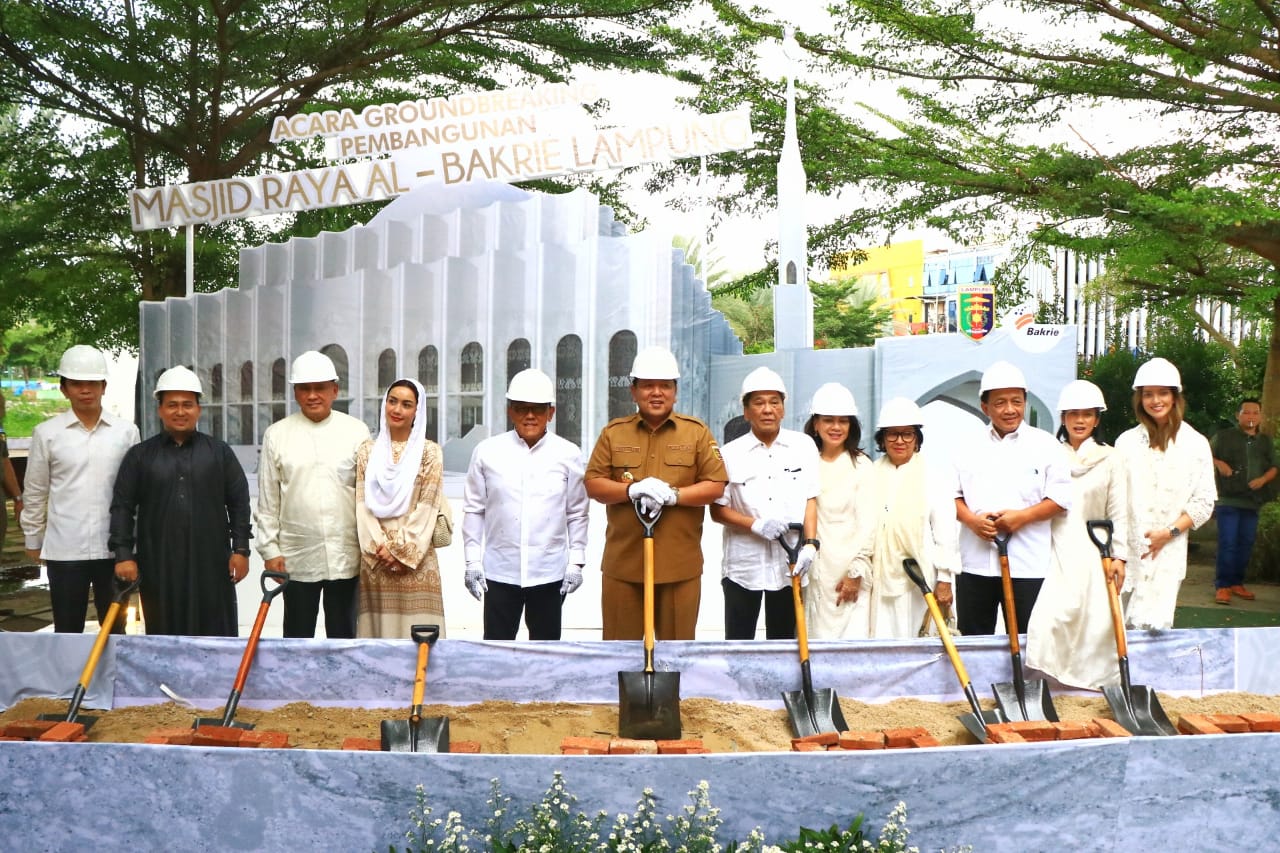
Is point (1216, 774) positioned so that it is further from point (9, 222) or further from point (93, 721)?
point (9, 222)

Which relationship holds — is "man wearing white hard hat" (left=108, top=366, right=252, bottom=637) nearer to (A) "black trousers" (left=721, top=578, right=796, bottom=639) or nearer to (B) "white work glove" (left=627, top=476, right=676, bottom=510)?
(B) "white work glove" (left=627, top=476, right=676, bottom=510)

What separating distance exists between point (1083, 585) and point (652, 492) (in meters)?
1.54

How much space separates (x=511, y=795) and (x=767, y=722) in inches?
48.2

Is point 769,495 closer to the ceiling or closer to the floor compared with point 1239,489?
closer to the ceiling

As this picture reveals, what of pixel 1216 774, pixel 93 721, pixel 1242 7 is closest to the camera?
pixel 1216 774

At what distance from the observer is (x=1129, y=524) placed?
161 inches

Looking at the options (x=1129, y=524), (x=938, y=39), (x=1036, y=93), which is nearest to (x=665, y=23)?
(x=938, y=39)

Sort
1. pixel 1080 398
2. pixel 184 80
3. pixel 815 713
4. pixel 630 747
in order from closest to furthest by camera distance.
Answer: pixel 630 747, pixel 815 713, pixel 1080 398, pixel 184 80

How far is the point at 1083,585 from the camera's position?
3.83 m

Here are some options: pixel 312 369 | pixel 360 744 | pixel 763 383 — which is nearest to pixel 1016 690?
pixel 763 383

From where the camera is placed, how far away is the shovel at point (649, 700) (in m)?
3.38

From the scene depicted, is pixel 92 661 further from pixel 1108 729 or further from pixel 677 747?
pixel 1108 729

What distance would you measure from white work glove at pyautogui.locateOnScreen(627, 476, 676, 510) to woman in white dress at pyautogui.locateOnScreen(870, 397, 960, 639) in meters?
0.92

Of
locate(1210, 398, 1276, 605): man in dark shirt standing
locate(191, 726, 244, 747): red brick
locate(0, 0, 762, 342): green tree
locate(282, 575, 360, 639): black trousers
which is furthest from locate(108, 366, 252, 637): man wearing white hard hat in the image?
locate(1210, 398, 1276, 605): man in dark shirt standing
